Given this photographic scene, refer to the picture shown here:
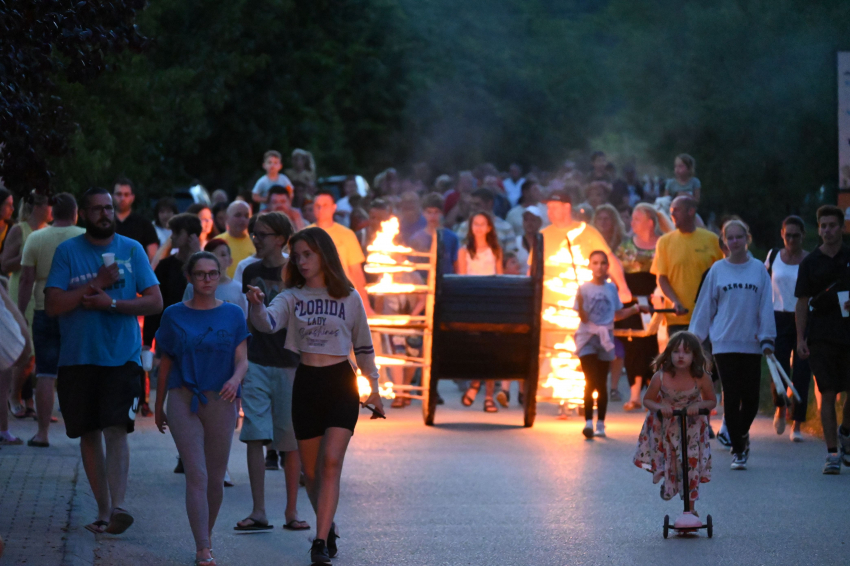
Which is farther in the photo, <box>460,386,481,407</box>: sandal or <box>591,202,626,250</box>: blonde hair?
<box>591,202,626,250</box>: blonde hair

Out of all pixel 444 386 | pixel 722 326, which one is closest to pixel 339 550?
pixel 722 326

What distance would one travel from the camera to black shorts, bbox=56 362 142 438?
852cm

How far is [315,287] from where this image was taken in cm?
815

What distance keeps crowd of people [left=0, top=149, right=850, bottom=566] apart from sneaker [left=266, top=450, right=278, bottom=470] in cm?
3

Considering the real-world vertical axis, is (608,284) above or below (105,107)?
below

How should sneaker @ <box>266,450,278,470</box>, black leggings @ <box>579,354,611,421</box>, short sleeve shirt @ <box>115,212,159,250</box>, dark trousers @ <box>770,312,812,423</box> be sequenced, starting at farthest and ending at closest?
1. short sleeve shirt @ <box>115,212,159,250</box>
2. black leggings @ <box>579,354,611,421</box>
3. dark trousers @ <box>770,312,812,423</box>
4. sneaker @ <box>266,450,278,470</box>

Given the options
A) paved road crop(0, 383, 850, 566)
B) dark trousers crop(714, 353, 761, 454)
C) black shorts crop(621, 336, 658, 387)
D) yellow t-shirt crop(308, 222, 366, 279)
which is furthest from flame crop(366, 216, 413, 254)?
dark trousers crop(714, 353, 761, 454)

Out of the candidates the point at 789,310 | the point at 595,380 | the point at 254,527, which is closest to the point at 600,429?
the point at 595,380

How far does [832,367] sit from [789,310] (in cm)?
184

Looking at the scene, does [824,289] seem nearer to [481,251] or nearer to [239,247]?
[481,251]

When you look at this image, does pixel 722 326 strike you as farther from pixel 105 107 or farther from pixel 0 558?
pixel 105 107

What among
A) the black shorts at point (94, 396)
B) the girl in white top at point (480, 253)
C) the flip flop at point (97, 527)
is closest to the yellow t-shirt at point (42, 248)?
the black shorts at point (94, 396)

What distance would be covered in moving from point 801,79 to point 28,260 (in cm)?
1738

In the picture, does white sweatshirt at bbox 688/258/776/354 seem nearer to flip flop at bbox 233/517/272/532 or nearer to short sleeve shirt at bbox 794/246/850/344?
short sleeve shirt at bbox 794/246/850/344
